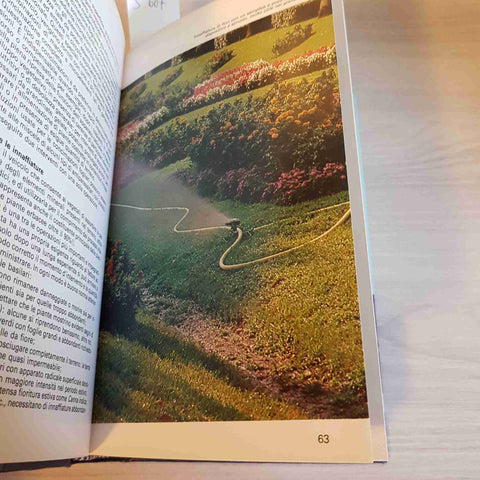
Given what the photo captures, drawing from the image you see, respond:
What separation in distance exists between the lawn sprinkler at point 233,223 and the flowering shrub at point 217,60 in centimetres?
18

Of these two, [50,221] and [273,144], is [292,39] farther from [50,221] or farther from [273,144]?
[50,221]

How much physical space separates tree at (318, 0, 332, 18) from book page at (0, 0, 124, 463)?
0.24 meters

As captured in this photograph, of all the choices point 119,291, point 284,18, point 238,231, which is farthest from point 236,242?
point 284,18

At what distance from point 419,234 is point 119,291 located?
0.31m

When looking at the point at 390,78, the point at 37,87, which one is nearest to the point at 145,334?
the point at 37,87

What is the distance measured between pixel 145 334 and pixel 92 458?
4.7 inches

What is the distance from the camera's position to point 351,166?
415 millimetres

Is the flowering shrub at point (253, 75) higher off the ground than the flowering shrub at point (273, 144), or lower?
higher

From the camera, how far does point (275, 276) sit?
0.42m

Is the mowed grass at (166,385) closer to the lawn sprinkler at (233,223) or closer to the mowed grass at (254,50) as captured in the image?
the lawn sprinkler at (233,223)

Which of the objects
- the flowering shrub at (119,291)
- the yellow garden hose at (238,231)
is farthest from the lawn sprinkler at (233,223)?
the flowering shrub at (119,291)

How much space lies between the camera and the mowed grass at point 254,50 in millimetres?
467

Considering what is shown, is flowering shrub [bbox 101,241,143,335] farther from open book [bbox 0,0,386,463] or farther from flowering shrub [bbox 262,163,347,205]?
flowering shrub [bbox 262,163,347,205]

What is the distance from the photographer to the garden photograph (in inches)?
15.5
